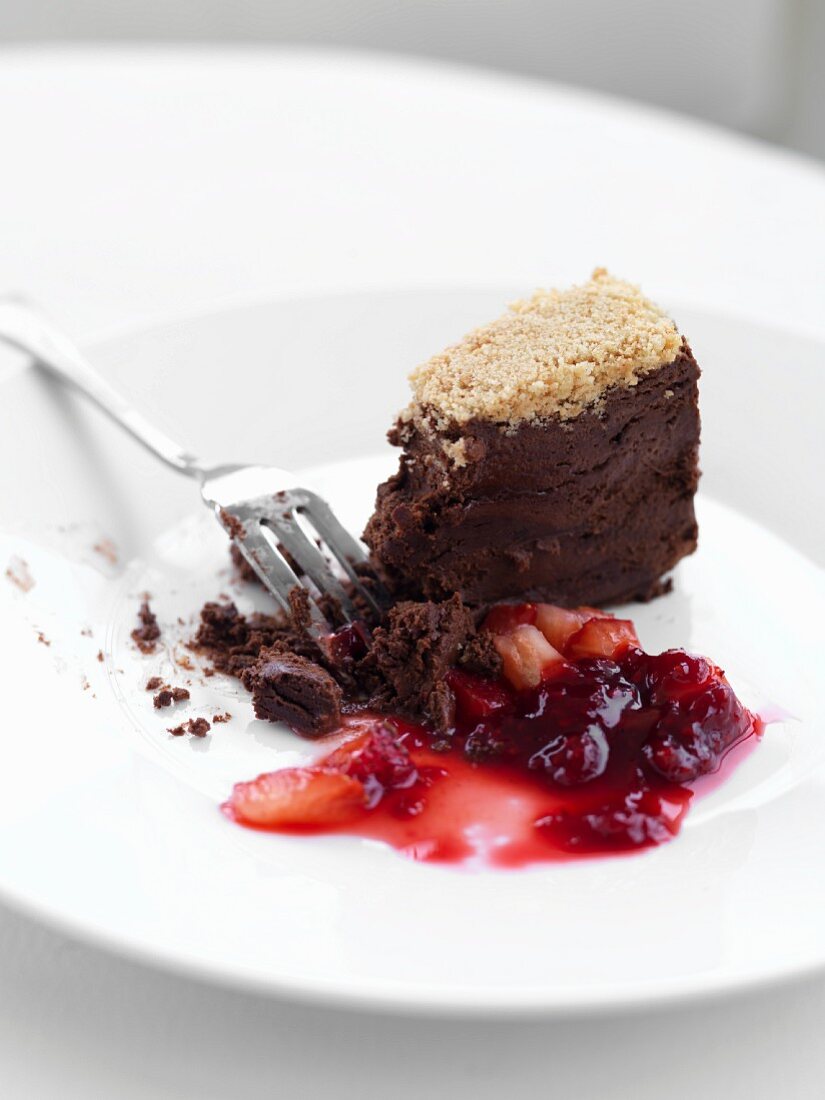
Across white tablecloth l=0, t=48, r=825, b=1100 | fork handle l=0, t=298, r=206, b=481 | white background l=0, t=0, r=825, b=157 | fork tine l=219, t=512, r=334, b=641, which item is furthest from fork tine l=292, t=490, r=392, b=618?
white background l=0, t=0, r=825, b=157

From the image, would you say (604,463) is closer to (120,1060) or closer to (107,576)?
→ (107,576)

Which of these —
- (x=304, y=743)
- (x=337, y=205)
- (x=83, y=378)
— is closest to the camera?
(x=304, y=743)

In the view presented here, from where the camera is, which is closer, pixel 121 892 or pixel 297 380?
pixel 121 892

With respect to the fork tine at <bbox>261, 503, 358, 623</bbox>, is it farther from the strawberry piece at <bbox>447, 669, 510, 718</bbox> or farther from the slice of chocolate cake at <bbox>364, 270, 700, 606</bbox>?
the strawberry piece at <bbox>447, 669, 510, 718</bbox>

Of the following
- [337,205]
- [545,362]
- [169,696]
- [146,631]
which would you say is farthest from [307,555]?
[337,205]

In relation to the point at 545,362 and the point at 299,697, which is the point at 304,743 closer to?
the point at 299,697

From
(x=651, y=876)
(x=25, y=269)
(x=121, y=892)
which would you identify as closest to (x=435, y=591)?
(x=651, y=876)

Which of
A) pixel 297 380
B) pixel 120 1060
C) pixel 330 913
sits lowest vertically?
pixel 120 1060

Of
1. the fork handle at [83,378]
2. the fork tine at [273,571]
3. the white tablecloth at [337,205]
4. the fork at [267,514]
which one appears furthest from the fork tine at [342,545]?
the white tablecloth at [337,205]
